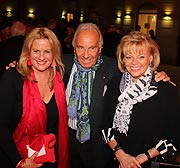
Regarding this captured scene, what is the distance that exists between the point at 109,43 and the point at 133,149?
19.0 ft

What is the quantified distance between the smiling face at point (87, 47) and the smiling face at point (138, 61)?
0.45 m

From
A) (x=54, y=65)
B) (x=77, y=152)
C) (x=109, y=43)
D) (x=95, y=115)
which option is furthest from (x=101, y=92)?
(x=109, y=43)

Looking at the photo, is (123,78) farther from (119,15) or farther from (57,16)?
(57,16)

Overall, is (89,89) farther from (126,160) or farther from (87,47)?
(126,160)

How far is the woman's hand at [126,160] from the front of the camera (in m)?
2.66

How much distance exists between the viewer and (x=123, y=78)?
9.16ft

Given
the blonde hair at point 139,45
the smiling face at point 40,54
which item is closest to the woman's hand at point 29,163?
the smiling face at point 40,54

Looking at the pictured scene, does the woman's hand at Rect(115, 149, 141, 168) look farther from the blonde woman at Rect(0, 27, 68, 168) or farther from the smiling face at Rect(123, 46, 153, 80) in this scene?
the smiling face at Rect(123, 46, 153, 80)

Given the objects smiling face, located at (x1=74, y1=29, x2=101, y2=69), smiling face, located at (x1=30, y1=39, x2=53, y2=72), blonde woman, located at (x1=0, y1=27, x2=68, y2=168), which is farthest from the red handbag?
smiling face, located at (x1=74, y1=29, x2=101, y2=69)

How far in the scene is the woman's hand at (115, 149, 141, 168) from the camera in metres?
2.66

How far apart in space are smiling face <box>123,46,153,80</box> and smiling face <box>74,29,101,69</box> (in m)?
0.45

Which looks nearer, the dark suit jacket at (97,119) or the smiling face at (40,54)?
the smiling face at (40,54)

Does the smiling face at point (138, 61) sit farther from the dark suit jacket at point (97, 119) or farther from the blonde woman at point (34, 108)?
the blonde woman at point (34, 108)

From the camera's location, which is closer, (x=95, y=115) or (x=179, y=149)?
(x=179, y=149)
